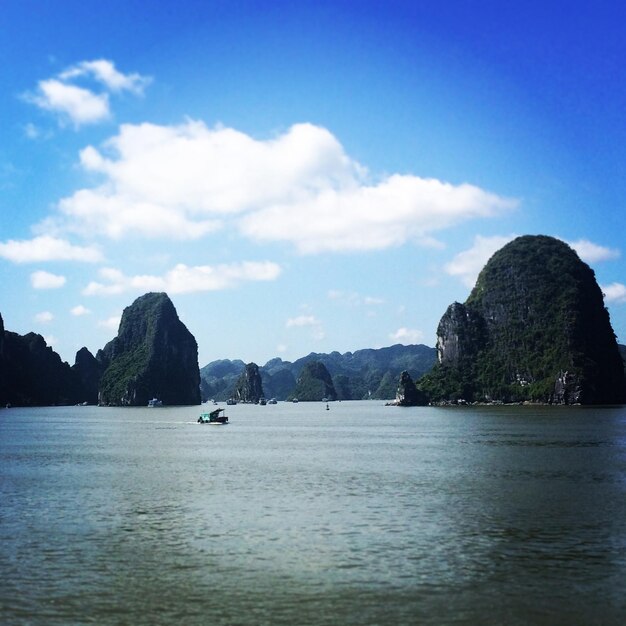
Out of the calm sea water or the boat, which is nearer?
the calm sea water

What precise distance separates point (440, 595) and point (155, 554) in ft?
37.0

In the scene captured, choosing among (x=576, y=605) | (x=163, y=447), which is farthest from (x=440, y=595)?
(x=163, y=447)

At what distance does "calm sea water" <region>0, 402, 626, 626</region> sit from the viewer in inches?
795

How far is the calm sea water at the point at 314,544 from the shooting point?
2019cm

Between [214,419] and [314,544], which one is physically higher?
[314,544]

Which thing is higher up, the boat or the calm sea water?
the calm sea water

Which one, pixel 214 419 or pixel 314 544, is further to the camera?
pixel 214 419

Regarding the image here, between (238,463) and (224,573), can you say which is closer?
(224,573)

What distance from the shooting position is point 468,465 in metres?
59.4

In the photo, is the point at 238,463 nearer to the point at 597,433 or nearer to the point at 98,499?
the point at 98,499

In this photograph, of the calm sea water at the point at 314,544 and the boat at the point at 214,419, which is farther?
the boat at the point at 214,419

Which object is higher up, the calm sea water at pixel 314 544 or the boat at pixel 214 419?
the calm sea water at pixel 314 544

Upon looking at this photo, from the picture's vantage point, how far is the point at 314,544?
91.6 ft

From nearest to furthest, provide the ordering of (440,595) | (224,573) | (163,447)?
1. (440,595)
2. (224,573)
3. (163,447)
